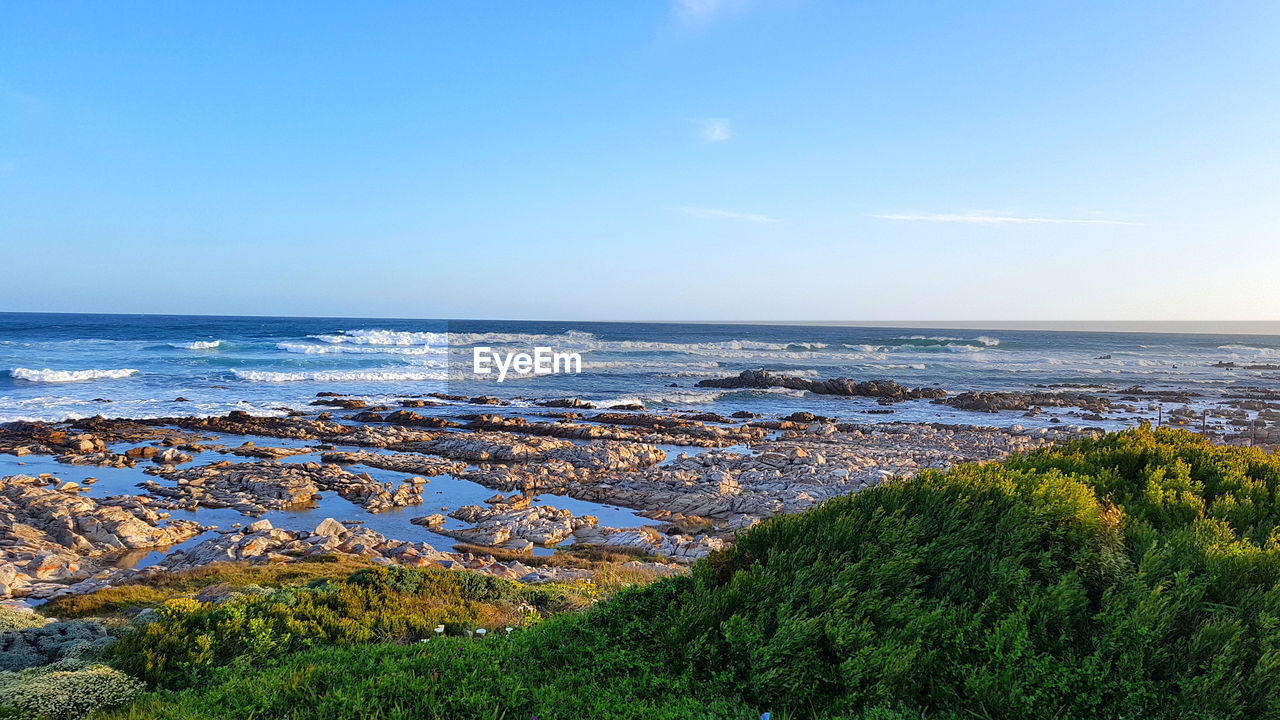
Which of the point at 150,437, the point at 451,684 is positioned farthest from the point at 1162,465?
the point at 150,437

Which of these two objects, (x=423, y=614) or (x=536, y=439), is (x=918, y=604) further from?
(x=536, y=439)

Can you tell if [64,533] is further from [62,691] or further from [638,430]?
[638,430]

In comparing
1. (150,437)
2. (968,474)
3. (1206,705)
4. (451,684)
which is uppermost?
(968,474)

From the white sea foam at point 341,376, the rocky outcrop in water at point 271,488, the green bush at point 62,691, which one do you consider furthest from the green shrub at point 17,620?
the white sea foam at point 341,376

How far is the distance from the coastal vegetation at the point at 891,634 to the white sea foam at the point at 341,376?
46012 mm

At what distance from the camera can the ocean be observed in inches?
1439

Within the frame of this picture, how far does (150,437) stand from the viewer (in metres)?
24.3

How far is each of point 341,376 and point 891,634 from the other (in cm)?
5205

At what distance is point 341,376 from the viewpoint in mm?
50719

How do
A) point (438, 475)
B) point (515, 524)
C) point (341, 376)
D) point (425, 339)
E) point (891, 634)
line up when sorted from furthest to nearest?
point (425, 339) → point (341, 376) → point (438, 475) → point (515, 524) → point (891, 634)

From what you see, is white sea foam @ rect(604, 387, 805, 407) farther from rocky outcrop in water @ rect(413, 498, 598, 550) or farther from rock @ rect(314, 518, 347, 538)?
rock @ rect(314, 518, 347, 538)

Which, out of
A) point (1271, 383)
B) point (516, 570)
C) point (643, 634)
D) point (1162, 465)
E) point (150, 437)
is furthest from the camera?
point (1271, 383)

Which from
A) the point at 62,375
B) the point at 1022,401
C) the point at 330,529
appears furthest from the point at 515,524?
the point at 62,375

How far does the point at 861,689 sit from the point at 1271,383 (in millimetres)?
73161
